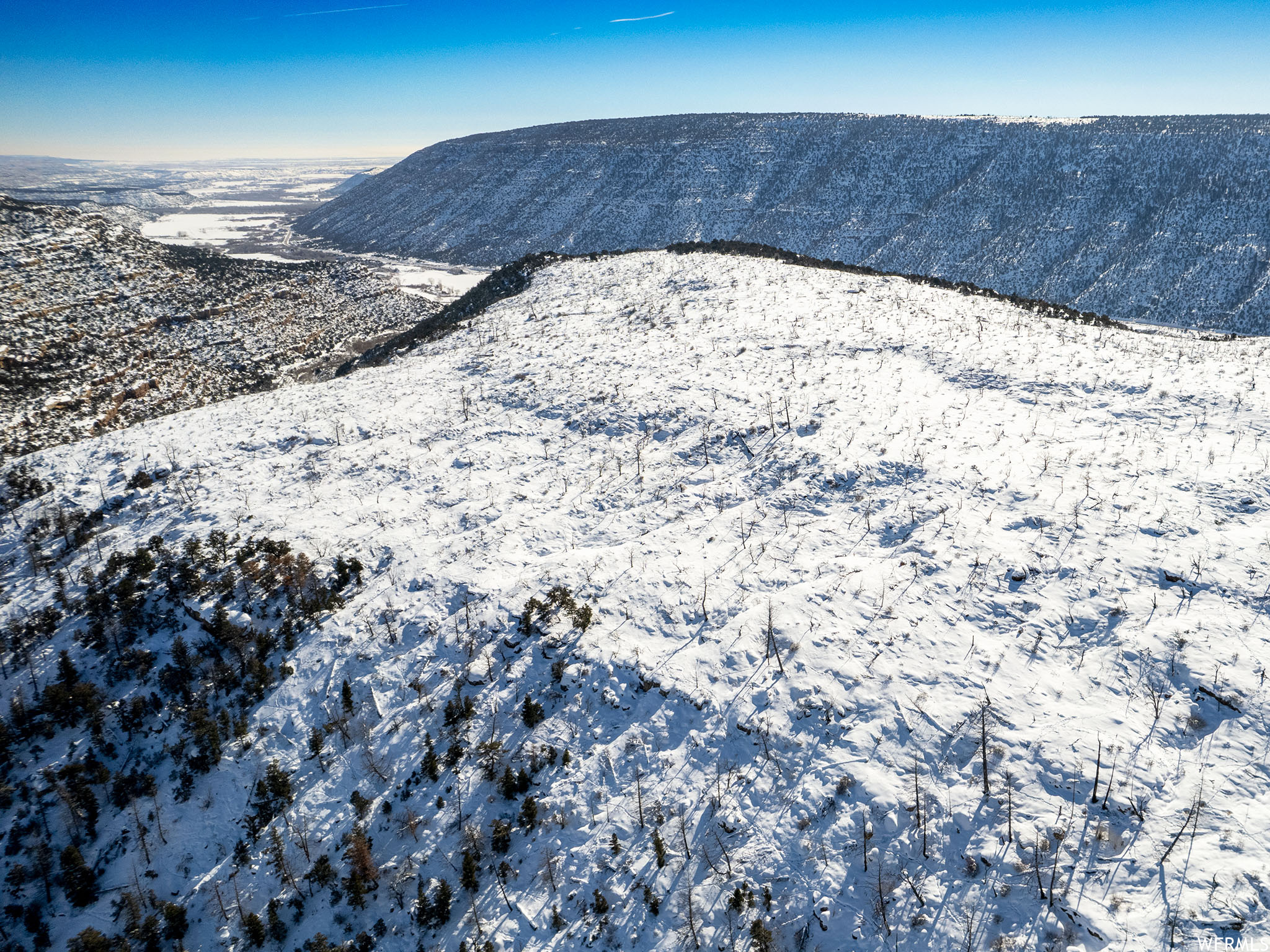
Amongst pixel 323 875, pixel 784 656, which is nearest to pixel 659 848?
pixel 784 656

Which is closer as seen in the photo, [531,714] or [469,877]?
[469,877]

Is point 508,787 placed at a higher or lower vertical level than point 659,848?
lower

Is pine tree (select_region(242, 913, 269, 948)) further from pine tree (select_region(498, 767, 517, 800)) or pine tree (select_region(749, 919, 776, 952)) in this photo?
pine tree (select_region(749, 919, 776, 952))

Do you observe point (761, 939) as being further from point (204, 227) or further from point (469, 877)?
point (204, 227)

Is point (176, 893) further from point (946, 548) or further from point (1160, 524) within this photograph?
point (1160, 524)

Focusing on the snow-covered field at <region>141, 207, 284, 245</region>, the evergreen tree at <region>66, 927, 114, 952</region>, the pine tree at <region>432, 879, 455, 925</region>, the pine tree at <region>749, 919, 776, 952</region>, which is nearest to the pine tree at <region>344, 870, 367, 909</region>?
the pine tree at <region>432, 879, 455, 925</region>

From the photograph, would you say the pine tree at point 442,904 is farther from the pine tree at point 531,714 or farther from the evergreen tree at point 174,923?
the evergreen tree at point 174,923
